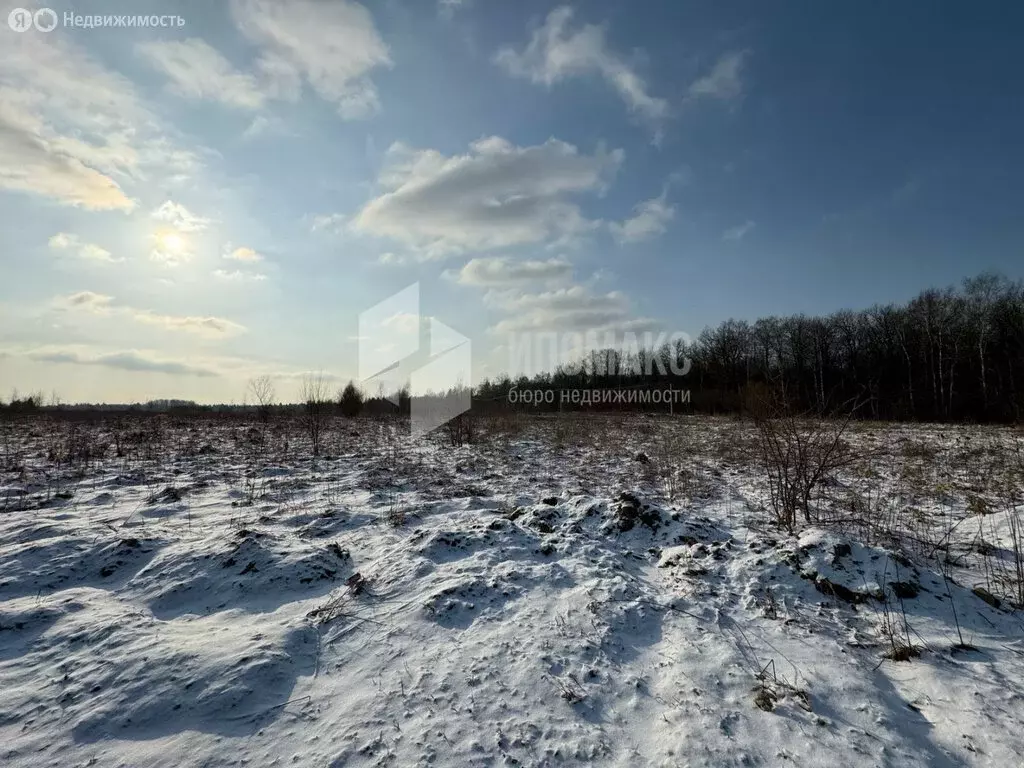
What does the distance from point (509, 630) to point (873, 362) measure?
47.5m

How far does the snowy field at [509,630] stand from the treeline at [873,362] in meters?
14.5

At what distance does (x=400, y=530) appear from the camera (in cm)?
570

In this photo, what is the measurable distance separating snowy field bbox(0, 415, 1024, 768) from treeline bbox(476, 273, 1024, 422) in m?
14.5

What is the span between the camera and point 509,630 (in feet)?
11.7

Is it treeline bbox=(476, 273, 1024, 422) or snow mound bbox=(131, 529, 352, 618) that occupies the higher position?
treeline bbox=(476, 273, 1024, 422)

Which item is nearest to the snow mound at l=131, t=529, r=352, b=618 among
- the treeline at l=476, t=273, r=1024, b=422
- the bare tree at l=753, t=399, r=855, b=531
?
the bare tree at l=753, t=399, r=855, b=531

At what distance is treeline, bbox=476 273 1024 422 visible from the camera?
2883 centimetres

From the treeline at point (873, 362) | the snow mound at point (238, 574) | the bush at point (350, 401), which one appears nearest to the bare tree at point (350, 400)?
the bush at point (350, 401)

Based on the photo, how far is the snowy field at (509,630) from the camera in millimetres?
2559
